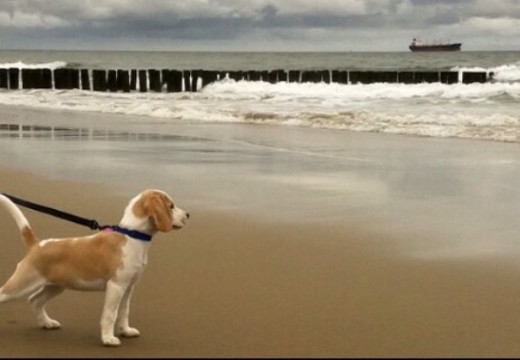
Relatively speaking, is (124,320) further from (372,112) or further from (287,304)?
(372,112)

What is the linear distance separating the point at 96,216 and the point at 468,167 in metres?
5.23

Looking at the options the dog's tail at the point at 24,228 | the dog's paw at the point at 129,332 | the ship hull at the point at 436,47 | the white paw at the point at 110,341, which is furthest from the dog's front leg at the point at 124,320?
the ship hull at the point at 436,47

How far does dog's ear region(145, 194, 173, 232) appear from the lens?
3822 mm

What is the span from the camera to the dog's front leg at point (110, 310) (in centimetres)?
379

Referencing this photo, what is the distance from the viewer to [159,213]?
3.82 m

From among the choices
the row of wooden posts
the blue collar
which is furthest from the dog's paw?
the row of wooden posts

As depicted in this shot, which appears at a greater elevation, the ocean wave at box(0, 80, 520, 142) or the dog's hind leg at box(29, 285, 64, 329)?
the ocean wave at box(0, 80, 520, 142)

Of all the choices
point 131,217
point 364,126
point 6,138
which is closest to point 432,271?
point 131,217

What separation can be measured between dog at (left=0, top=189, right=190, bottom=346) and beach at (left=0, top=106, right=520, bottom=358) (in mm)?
246

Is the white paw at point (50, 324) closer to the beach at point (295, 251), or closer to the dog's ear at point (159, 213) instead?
the beach at point (295, 251)

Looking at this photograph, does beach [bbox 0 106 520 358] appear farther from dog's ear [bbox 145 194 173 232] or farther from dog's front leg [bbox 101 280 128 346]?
dog's ear [bbox 145 194 173 232]

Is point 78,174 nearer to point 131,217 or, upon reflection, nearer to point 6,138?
point 6,138

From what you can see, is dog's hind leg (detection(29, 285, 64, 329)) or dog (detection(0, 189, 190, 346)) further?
dog's hind leg (detection(29, 285, 64, 329))

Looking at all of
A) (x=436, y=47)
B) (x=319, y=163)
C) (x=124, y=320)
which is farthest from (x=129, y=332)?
(x=436, y=47)
